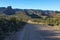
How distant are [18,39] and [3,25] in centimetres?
504

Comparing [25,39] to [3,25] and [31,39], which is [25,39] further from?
[3,25]

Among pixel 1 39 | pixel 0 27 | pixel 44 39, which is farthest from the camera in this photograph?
pixel 0 27

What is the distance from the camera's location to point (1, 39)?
60.8 ft

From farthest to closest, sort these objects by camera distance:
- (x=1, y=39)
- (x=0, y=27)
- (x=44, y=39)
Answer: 1. (x=0, y=27)
2. (x=44, y=39)
3. (x=1, y=39)

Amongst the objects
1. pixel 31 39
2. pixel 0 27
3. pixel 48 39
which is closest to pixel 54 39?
pixel 48 39

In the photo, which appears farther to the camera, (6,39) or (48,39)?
(48,39)

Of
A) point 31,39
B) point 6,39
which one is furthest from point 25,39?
point 6,39

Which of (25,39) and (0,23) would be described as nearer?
(25,39)

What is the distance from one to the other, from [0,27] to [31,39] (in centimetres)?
472

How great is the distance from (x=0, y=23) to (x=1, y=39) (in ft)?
18.6

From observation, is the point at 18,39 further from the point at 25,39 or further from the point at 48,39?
the point at 48,39

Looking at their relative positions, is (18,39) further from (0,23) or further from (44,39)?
(0,23)

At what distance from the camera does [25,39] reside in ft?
64.0

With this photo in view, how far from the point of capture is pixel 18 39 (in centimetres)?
1955
